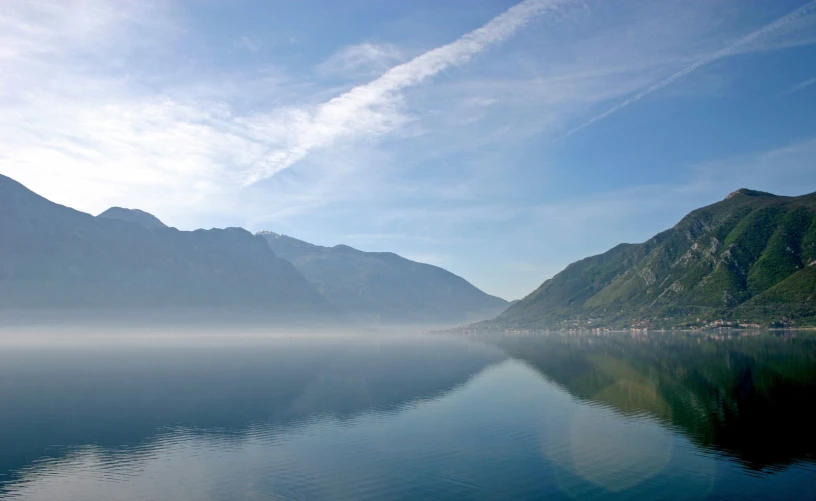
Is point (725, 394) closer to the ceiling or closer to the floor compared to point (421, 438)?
closer to the ceiling

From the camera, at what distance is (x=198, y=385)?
5910 inches

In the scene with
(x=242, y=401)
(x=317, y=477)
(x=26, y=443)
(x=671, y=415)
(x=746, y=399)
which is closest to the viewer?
(x=317, y=477)

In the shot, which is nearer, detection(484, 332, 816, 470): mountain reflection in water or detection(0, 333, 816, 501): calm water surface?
detection(0, 333, 816, 501): calm water surface

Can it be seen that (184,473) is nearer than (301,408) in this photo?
Yes

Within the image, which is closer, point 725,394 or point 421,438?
point 421,438

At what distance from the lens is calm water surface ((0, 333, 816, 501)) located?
57719mm

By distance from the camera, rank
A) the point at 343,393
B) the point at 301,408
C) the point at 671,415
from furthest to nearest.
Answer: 1. the point at 343,393
2. the point at 301,408
3. the point at 671,415

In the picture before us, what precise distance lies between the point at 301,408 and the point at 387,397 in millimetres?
23432

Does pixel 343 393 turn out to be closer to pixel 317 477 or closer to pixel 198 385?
pixel 198 385

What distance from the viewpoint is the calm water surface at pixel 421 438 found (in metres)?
57.7

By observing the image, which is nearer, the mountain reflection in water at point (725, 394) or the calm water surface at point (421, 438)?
the calm water surface at point (421, 438)

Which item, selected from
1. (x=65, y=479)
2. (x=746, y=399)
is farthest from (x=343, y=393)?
(x=746, y=399)

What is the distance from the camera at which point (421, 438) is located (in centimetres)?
8188

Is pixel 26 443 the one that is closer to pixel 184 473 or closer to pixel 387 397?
pixel 184 473
